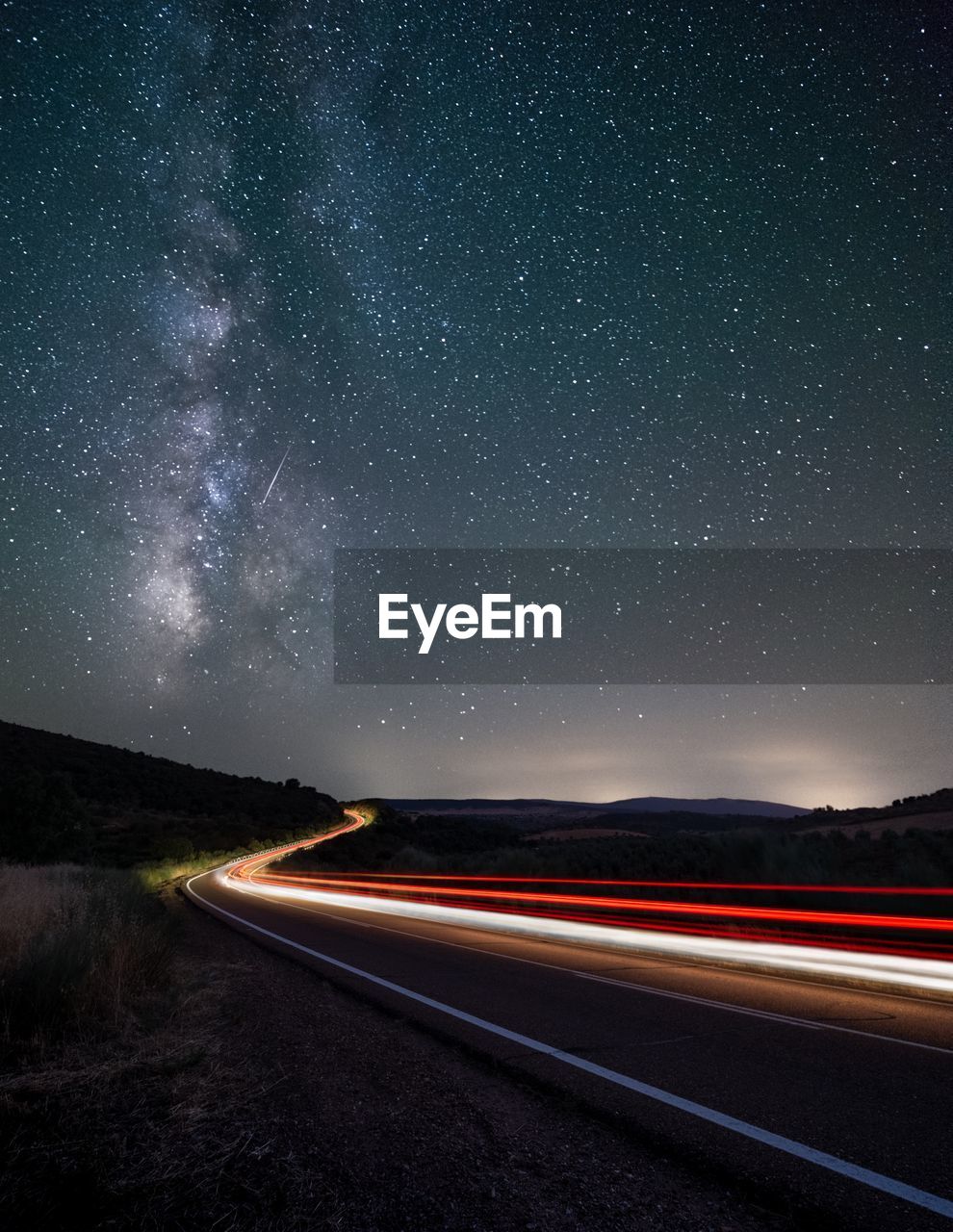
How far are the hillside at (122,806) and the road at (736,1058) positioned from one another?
2689 centimetres

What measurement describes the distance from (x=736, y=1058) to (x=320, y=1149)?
3387 mm

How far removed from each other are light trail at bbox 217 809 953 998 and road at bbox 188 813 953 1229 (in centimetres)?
40

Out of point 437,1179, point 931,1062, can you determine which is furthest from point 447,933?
point 437,1179

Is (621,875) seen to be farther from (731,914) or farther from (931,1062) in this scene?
(931,1062)

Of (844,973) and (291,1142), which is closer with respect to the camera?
(291,1142)

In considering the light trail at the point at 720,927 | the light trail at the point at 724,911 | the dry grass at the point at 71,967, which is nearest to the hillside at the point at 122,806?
the light trail at the point at 720,927

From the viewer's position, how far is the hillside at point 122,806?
34312mm

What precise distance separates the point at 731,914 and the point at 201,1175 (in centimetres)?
1239

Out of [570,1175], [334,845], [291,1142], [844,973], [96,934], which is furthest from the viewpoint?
[334,845]

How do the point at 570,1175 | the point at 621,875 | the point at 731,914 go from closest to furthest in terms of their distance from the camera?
1. the point at 570,1175
2. the point at 731,914
3. the point at 621,875

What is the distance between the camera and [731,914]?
14.2 meters

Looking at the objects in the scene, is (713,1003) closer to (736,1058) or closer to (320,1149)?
(736,1058)

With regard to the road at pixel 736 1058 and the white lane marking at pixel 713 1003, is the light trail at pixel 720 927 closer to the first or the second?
the road at pixel 736 1058

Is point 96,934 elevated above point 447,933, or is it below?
above
